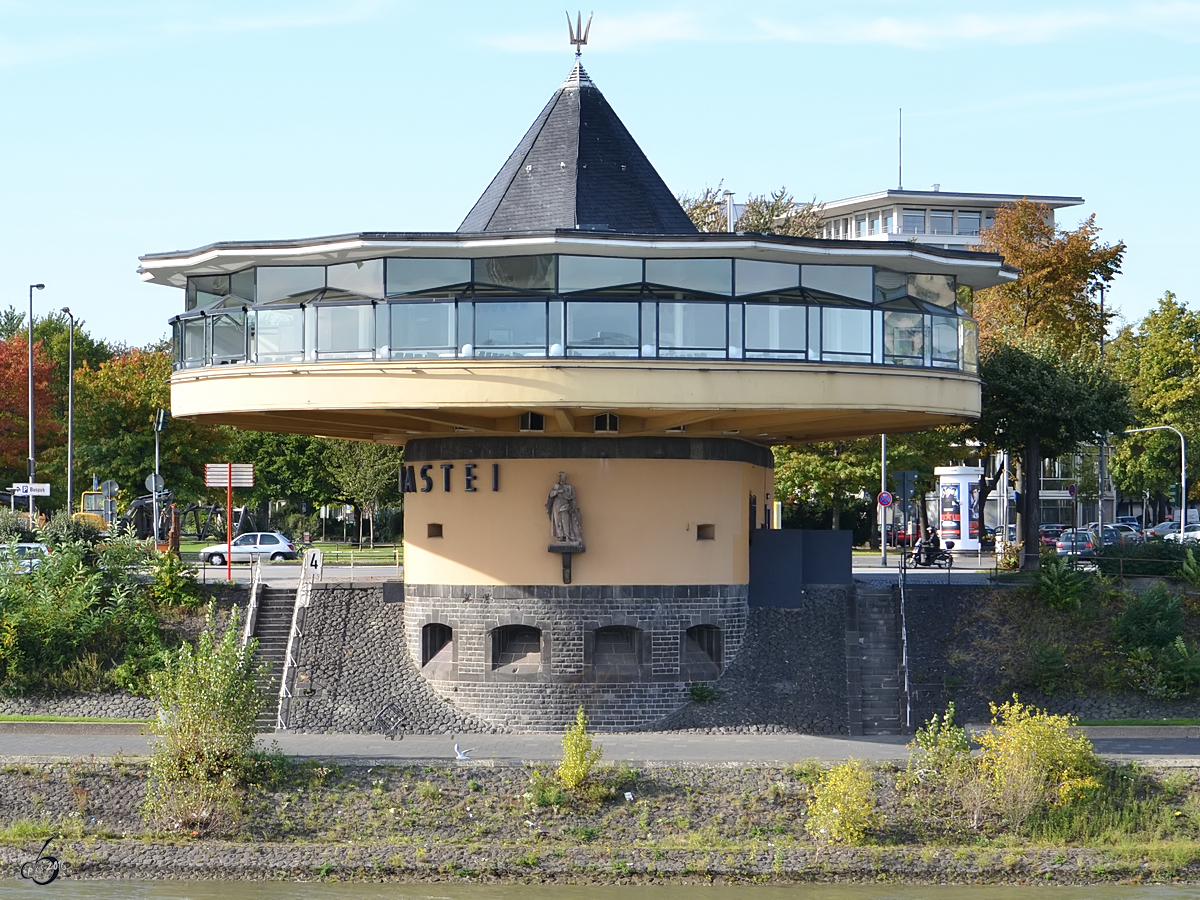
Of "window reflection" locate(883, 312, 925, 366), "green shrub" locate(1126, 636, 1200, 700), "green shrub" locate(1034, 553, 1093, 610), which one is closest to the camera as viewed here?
"window reflection" locate(883, 312, 925, 366)

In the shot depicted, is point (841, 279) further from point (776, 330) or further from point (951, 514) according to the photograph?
point (951, 514)

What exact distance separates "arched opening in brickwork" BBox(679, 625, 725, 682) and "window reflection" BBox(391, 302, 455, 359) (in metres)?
7.47

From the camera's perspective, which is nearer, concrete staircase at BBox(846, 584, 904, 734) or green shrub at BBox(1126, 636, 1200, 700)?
concrete staircase at BBox(846, 584, 904, 734)

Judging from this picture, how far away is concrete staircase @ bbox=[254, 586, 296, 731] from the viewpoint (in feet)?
96.3

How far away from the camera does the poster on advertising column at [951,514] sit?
177ft

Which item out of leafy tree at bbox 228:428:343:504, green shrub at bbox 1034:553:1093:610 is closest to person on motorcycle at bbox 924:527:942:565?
green shrub at bbox 1034:553:1093:610

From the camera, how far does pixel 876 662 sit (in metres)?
31.2

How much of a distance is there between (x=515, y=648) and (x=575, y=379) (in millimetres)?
6176

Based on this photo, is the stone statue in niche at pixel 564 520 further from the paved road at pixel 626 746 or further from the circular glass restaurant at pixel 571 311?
the circular glass restaurant at pixel 571 311

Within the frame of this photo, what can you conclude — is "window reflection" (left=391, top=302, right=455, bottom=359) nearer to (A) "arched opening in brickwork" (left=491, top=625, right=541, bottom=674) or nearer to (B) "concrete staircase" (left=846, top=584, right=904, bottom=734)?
(A) "arched opening in brickwork" (left=491, top=625, right=541, bottom=674)

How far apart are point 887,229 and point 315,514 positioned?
192 feet

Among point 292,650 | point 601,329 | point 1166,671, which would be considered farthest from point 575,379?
point 1166,671

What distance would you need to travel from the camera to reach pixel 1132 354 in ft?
249

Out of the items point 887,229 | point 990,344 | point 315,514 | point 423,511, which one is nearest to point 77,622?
point 423,511
